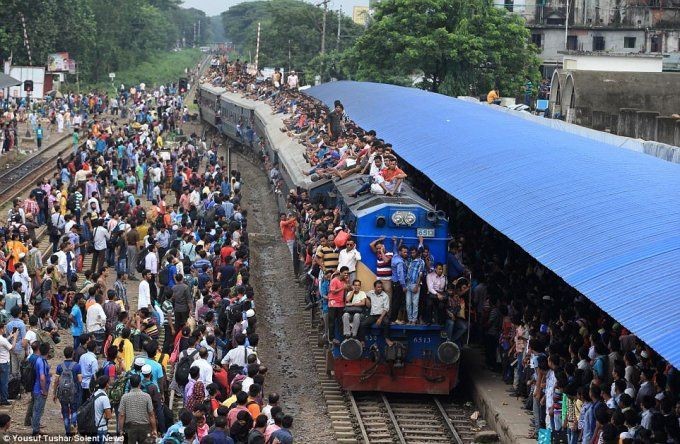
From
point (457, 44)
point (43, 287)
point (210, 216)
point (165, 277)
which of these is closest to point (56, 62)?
point (457, 44)

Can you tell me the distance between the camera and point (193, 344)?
518 inches

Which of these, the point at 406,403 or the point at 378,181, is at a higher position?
the point at 378,181

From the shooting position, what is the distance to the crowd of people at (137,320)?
11562 mm

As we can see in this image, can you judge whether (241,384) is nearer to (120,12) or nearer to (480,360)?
(480,360)

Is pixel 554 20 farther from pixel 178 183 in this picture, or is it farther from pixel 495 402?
pixel 495 402

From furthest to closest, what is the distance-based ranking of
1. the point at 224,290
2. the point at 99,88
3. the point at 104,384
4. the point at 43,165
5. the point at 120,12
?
the point at 120,12, the point at 99,88, the point at 43,165, the point at 224,290, the point at 104,384

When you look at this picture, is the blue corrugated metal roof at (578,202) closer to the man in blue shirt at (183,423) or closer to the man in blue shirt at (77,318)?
the man in blue shirt at (183,423)

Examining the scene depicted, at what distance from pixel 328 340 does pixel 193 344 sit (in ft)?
10.9

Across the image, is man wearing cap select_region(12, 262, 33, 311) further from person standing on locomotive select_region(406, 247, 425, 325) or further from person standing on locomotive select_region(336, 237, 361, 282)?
person standing on locomotive select_region(406, 247, 425, 325)

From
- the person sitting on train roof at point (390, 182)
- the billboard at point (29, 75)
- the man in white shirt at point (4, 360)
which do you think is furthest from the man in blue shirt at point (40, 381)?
the billboard at point (29, 75)

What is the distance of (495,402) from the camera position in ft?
50.0

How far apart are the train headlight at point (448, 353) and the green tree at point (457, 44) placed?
3212 cm

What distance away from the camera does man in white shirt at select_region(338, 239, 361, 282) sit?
15.2 meters

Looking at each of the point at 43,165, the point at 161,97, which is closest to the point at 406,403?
the point at 43,165
